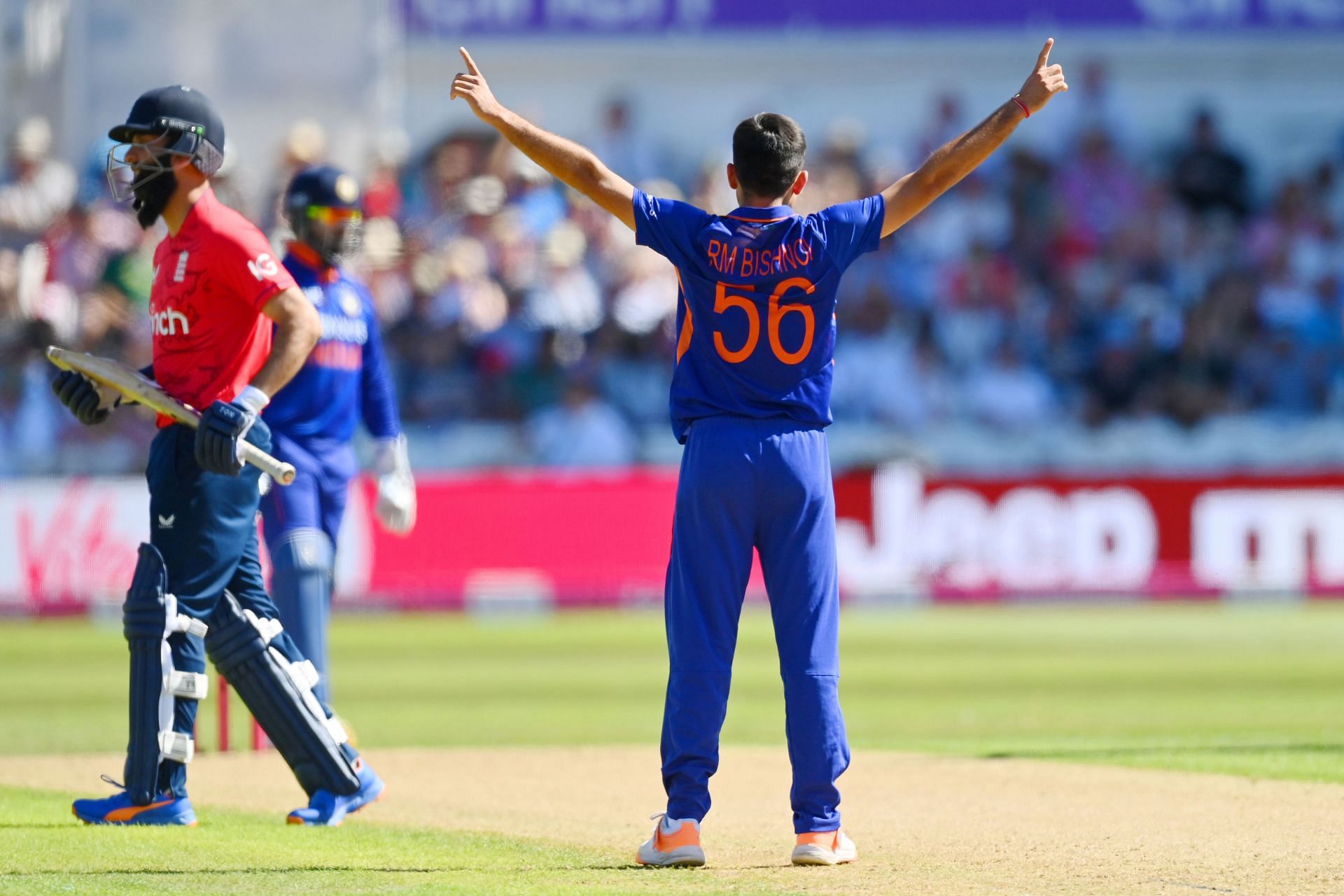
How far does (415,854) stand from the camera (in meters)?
6.30

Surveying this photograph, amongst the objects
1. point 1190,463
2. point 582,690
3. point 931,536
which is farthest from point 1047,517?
point 582,690

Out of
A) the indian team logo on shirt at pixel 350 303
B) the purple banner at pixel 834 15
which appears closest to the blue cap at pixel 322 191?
the indian team logo on shirt at pixel 350 303

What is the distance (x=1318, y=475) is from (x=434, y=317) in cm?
899

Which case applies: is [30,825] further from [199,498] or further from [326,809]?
[199,498]

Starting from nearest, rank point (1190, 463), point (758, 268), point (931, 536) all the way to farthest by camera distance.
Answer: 1. point (758, 268)
2. point (931, 536)
3. point (1190, 463)

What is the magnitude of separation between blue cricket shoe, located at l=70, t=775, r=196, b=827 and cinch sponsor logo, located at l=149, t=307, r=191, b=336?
1.55 metres

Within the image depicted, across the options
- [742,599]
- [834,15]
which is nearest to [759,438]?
[742,599]

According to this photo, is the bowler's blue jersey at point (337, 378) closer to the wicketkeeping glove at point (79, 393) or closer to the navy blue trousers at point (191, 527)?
the wicketkeeping glove at point (79, 393)

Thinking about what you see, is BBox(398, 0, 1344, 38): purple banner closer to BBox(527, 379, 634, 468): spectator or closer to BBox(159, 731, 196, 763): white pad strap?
BBox(527, 379, 634, 468): spectator

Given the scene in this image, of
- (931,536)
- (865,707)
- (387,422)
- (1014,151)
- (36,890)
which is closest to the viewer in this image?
(36,890)

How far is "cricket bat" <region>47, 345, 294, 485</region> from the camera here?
6.52 meters

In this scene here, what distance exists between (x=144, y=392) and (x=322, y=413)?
6.59 feet

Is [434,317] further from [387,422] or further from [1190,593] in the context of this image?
[387,422]

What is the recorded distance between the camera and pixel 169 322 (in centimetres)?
684
